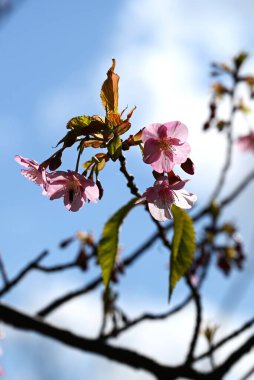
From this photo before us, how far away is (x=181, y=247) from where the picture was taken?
2385mm

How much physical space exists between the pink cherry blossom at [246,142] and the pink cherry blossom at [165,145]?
4036 millimetres

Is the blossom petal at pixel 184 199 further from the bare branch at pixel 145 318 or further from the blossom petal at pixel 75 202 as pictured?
the bare branch at pixel 145 318

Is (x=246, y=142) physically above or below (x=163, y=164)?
below

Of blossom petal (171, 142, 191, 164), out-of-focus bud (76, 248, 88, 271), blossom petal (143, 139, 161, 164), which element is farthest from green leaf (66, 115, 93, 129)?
out-of-focus bud (76, 248, 88, 271)

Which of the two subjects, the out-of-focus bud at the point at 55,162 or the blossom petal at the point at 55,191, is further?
the blossom petal at the point at 55,191

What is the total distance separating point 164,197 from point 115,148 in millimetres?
252

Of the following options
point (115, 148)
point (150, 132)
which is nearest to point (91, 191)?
point (115, 148)

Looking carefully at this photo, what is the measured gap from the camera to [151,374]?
304cm

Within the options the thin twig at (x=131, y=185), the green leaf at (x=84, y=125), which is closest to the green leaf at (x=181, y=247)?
the thin twig at (x=131, y=185)

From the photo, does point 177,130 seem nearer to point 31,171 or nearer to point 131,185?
point 131,185

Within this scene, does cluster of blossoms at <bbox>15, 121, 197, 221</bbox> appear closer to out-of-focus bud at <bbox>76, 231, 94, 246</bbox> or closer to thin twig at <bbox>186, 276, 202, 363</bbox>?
thin twig at <bbox>186, 276, 202, 363</bbox>

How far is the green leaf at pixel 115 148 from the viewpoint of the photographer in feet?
6.59

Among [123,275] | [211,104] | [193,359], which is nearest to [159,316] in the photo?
[193,359]

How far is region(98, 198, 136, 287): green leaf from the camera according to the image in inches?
93.9
